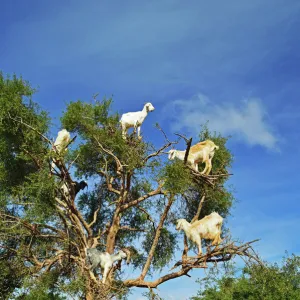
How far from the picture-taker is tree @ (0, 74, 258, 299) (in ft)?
47.9

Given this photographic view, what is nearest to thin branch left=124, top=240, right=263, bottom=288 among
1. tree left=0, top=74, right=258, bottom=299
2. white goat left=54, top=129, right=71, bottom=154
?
tree left=0, top=74, right=258, bottom=299

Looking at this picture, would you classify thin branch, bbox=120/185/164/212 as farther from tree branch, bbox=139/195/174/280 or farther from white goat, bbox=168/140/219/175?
white goat, bbox=168/140/219/175

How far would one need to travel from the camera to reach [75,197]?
54.7 feet

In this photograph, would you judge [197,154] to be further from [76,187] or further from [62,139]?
[62,139]

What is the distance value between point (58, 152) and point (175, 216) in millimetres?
5547

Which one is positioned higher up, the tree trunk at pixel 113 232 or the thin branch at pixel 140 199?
the thin branch at pixel 140 199

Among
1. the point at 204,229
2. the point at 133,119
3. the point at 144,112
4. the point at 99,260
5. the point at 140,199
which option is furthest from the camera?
the point at 144,112

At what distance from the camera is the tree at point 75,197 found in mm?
14609

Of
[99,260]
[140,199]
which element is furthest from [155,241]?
[99,260]

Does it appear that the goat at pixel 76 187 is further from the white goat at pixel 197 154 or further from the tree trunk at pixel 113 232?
the white goat at pixel 197 154

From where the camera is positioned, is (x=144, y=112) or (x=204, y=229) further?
(x=144, y=112)

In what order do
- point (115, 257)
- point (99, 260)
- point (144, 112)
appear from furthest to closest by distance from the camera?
point (144, 112)
point (115, 257)
point (99, 260)

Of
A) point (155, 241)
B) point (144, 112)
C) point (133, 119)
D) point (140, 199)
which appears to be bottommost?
point (155, 241)

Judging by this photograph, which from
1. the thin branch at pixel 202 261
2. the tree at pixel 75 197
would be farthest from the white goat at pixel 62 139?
the thin branch at pixel 202 261
